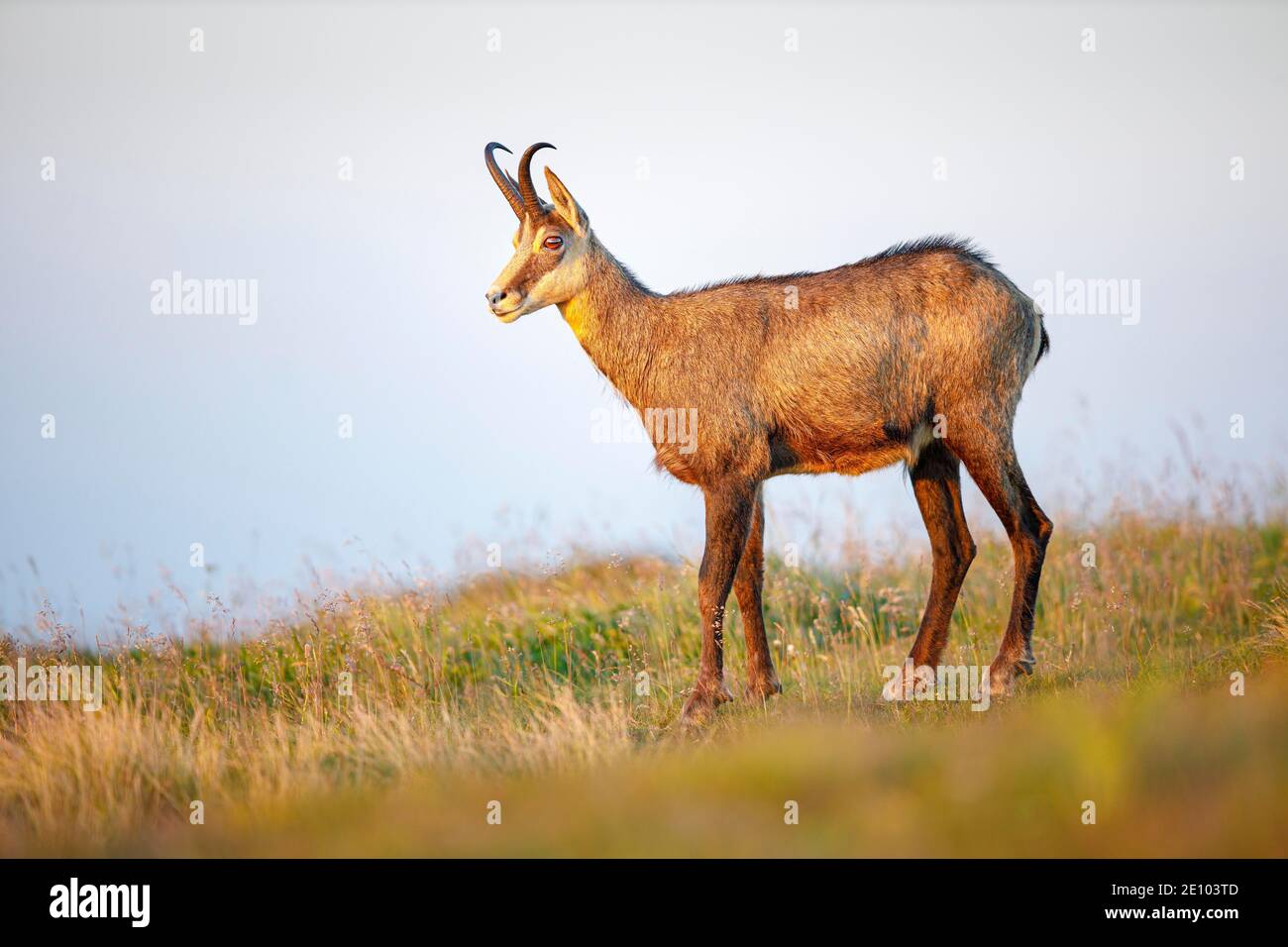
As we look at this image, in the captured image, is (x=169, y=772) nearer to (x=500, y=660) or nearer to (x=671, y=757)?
(x=671, y=757)

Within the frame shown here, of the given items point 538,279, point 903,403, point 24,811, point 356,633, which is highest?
point 538,279

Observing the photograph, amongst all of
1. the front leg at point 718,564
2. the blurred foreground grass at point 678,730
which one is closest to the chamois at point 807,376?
the front leg at point 718,564

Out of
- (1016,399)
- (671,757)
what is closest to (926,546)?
(1016,399)

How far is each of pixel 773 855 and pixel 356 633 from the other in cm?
584

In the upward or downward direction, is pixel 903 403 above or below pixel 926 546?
above

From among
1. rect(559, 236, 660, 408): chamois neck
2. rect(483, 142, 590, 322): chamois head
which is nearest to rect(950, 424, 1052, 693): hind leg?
rect(559, 236, 660, 408): chamois neck

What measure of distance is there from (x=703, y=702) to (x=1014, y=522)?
2.62 meters

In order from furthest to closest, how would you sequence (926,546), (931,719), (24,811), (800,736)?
1. (926,546)
2. (931,719)
3. (24,811)
4. (800,736)

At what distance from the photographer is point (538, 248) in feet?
30.3

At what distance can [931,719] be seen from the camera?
8.24 meters

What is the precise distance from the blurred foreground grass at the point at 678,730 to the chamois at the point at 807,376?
970 mm

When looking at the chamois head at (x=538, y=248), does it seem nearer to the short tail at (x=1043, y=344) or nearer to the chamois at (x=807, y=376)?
the chamois at (x=807, y=376)

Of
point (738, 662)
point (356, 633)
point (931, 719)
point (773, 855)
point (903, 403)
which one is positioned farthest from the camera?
point (738, 662)

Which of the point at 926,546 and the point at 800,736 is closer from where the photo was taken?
the point at 800,736
